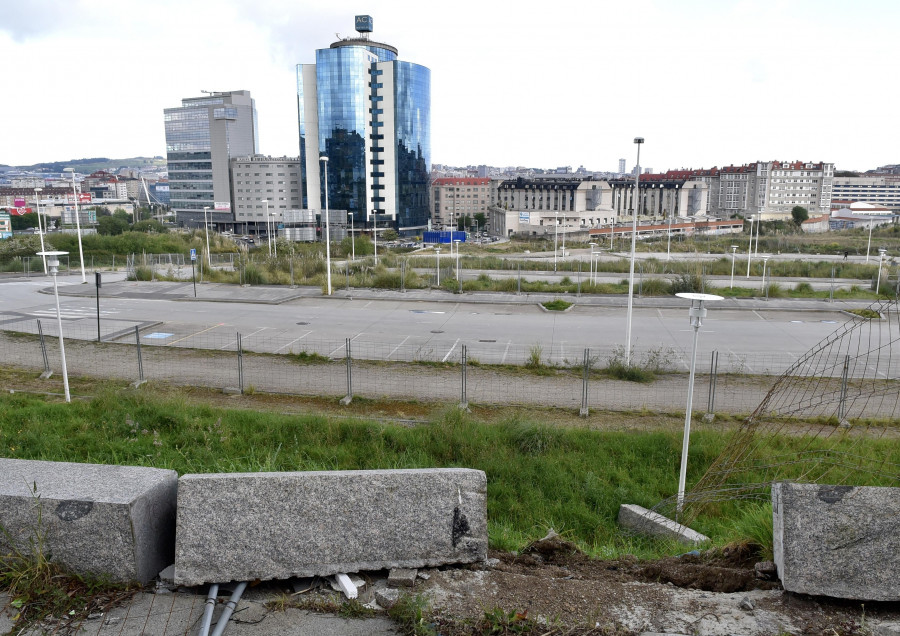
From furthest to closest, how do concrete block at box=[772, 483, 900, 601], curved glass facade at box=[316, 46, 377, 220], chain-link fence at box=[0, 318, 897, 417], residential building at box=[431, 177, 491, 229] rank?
residential building at box=[431, 177, 491, 229], curved glass facade at box=[316, 46, 377, 220], chain-link fence at box=[0, 318, 897, 417], concrete block at box=[772, 483, 900, 601]

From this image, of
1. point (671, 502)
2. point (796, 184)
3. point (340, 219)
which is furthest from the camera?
point (796, 184)

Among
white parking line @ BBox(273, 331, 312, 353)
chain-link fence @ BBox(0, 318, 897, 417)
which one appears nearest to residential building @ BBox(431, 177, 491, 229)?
white parking line @ BBox(273, 331, 312, 353)

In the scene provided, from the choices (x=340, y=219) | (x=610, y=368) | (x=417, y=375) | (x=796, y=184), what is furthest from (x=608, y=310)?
(x=796, y=184)

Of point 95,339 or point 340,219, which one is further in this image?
point 340,219

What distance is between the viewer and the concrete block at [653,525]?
7.50 m

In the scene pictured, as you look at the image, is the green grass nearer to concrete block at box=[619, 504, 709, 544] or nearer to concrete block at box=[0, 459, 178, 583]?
concrete block at box=[619, 504, 709, 544]

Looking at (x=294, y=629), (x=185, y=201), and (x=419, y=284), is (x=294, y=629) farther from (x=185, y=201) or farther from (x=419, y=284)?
(x=185, y=201)

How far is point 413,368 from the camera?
18.9 m

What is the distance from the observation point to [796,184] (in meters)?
165

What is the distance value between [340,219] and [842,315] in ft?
298

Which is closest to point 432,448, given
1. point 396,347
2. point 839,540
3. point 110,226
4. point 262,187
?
point 839,540

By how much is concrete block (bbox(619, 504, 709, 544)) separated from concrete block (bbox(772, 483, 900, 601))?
8.78 feet

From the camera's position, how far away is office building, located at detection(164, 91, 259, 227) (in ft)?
450

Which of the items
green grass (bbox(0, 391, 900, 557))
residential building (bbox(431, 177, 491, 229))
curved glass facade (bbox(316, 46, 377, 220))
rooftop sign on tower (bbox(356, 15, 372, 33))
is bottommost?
green grass (bbox(0, 391, 900, 557))
